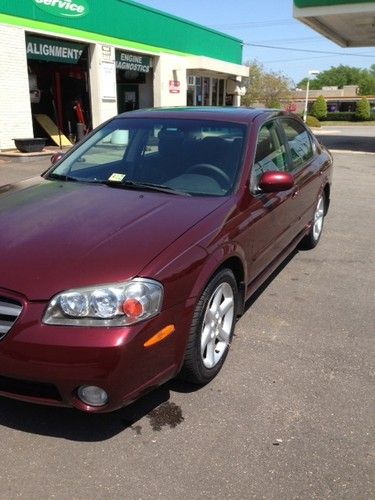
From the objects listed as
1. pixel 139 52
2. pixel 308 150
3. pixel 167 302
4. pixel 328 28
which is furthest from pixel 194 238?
pixel 328 28

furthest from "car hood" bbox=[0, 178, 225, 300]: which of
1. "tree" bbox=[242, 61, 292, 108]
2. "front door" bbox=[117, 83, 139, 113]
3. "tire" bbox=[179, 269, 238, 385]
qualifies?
"tree" bbox=[242, 61, 292, 108]

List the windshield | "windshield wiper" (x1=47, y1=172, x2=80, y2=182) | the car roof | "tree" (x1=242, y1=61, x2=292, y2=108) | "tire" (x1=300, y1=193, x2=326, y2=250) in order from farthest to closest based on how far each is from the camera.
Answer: "tree" (x1=242, y1=61, x2=292, y2=108) → "tire" (x1=300, y1=193, x2=326, y2=250) → the car roof → "windshield wiper" (x1=47, y1=172, x2=80, y2=182) → the windshield

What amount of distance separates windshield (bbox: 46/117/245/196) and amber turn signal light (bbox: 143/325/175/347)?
122 cm

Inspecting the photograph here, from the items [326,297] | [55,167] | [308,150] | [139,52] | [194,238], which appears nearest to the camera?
[194,238]

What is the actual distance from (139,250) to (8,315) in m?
0.73

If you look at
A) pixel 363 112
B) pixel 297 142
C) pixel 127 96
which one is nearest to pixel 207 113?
pixel 297 142

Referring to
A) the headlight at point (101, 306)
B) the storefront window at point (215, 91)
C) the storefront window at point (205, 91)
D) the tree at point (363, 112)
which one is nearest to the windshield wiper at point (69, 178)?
the headlight at point (101, 306)

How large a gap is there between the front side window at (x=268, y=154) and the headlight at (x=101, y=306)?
5.21 feet

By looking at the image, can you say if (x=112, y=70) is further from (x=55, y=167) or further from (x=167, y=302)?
(x=167, y=302)

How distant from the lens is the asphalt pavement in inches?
93.4

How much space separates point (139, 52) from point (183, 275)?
19608 millimetres

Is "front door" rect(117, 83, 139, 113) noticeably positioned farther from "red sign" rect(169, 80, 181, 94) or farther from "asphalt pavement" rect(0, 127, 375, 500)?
"asphalt pavement" rect(0, 127, 375, 500)

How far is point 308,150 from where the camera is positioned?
5.62m

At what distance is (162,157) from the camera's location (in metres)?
3.89
